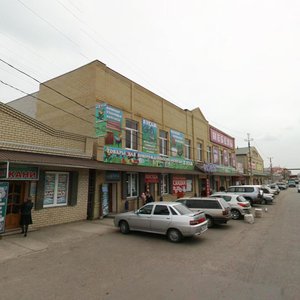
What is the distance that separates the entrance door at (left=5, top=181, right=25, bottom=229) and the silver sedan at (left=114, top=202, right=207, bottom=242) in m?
5.00

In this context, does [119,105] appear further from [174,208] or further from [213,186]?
[213,186]

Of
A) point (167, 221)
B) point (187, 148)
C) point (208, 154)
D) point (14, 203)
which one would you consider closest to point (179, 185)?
point (187, 148)

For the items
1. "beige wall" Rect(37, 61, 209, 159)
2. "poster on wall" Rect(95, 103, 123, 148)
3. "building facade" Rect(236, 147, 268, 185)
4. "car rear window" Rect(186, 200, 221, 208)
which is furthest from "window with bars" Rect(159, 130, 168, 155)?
"building facade" Rect(236, 147, 268, 185)

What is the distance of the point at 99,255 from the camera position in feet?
27.7

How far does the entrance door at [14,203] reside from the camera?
1154 cm

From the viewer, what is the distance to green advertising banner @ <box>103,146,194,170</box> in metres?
17.2

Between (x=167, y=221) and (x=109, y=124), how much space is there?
9384mm

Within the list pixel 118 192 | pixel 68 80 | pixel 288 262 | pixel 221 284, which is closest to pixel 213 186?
pixel 118 192

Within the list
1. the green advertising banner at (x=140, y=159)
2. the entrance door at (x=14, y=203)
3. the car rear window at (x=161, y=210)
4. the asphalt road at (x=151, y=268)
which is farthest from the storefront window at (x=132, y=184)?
the entrance door at (x=14, y=203)

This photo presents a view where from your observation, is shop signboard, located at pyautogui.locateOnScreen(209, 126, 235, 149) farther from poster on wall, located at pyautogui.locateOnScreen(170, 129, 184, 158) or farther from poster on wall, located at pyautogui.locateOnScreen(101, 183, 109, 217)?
poster on wall, located at pyautogui.locateOnScreen(101, 183, 109, 217)

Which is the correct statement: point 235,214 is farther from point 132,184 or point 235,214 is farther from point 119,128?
point 119,128

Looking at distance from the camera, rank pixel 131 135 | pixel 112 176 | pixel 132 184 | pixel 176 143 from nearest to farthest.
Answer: pixel 112 176, pixel 132 184, pixel 131 135, pixel 176 143

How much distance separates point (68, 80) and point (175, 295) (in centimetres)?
1793

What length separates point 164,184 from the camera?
2367 cm
